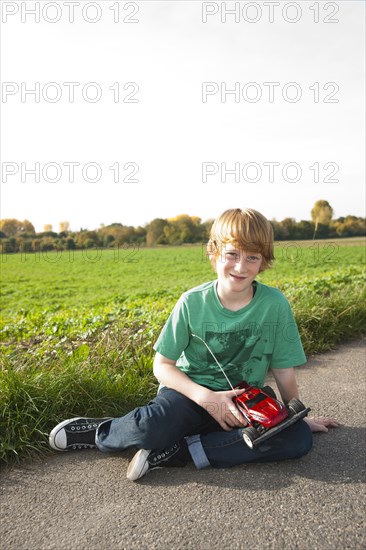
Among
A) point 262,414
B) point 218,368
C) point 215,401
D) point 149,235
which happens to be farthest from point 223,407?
point 149,235

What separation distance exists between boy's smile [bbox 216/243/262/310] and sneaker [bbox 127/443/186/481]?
834 mm

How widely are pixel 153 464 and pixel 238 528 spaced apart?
57 cm

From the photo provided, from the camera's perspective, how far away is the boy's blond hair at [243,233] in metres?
2.70

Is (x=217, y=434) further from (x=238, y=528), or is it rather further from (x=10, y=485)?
(x=10, y=485)

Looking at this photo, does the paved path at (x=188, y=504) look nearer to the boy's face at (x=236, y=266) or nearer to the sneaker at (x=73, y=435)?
the sneaker at (x=73, y=435)

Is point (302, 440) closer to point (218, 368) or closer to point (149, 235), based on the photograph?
point (218, 368)

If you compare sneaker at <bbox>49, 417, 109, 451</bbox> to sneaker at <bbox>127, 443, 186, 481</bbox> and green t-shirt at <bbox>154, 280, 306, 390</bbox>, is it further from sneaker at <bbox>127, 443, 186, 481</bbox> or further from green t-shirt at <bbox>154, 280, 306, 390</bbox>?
green t-shirt at <bbox>154, 280, 306, 390</bbox>

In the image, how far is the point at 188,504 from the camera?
218cm

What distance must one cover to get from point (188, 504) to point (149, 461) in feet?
1.09

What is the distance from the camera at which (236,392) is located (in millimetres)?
2525

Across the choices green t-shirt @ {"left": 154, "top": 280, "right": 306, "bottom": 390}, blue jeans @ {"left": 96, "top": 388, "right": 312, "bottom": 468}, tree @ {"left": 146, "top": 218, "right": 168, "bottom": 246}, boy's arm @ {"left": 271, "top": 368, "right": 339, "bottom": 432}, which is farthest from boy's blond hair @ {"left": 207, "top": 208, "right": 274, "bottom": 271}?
tree @ {"left": 146, "top": 218, "right": 168, "bottom": 246}

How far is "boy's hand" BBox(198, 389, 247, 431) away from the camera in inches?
98.3

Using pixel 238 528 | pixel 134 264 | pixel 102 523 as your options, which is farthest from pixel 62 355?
pixel 134 264

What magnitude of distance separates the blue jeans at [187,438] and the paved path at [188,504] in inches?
2.4
